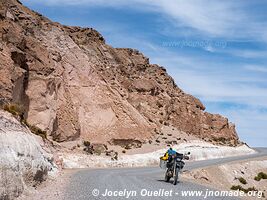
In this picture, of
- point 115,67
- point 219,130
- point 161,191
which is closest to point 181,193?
point 161,191

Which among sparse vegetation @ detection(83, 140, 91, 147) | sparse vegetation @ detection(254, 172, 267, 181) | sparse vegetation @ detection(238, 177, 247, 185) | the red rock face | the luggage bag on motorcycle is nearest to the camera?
the luggage bag on motorcycle

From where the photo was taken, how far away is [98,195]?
1326cm

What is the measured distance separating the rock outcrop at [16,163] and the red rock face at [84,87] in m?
14.9

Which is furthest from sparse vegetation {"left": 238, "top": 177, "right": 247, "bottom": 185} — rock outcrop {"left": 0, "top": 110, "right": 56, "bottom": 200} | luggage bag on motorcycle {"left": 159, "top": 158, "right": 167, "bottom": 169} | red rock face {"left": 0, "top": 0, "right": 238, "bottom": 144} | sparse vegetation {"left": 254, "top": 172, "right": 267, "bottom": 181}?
rock outcrop {"left": 0, "top": 110, "right": 56, "bottom": 200}

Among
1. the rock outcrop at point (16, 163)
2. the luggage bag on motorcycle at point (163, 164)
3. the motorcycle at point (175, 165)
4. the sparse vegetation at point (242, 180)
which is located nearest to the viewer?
the rock outcrop at point (16, 163)

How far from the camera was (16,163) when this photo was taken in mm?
12969

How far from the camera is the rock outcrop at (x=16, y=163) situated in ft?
38.5

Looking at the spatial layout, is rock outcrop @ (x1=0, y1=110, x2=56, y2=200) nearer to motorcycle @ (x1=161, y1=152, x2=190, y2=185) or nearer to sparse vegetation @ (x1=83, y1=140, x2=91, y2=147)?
motorcycle @ (x1=161, y1=152, x2=190, y2=185)

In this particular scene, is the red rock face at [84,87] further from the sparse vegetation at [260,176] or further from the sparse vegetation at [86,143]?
the sparse vegetation at [260,176]

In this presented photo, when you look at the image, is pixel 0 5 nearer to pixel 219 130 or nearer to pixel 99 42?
pixel 99 42

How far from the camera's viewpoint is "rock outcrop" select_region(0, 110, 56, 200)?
11750 mm

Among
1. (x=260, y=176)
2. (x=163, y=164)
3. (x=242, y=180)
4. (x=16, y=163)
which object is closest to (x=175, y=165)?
(x=163, y=164)

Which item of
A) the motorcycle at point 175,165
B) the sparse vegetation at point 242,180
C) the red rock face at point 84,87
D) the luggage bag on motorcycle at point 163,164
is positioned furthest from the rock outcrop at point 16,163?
the sparse vegetation at point 242,180

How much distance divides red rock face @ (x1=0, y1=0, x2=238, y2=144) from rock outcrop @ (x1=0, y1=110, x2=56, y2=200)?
1488cm
